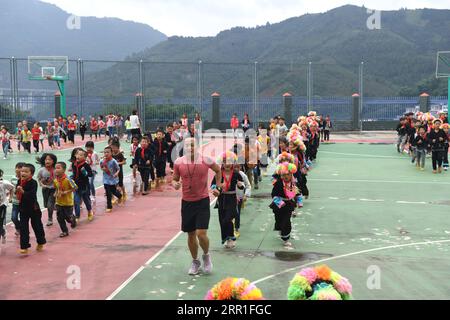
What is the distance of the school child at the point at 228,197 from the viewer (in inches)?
377

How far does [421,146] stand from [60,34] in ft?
432

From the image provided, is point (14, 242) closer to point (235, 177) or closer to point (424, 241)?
point (235, 177)

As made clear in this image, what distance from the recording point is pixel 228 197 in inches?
381

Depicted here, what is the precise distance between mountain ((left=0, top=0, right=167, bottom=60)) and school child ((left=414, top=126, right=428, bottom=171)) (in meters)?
116

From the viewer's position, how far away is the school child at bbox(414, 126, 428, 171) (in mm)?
19438

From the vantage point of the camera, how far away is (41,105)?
3931cm

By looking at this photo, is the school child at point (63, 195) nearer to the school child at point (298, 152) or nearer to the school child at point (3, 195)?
the school child at point (3, 195)

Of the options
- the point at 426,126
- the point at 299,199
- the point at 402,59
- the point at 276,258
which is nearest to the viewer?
the point at 276,258

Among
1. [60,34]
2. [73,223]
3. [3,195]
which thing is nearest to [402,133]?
[73,223]

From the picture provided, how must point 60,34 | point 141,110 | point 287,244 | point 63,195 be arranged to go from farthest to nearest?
point 60,34, point 141,110, point 63,195, point 287,244

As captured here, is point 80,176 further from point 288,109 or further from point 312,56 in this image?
point 312,56

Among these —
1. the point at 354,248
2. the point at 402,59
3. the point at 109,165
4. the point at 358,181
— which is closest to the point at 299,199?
the point at 354,248

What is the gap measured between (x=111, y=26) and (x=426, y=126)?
140495 millimetres

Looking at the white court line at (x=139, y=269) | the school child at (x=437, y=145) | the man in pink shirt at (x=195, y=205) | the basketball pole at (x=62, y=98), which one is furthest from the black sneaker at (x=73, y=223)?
the basketball pole at (x=62, y=98)
